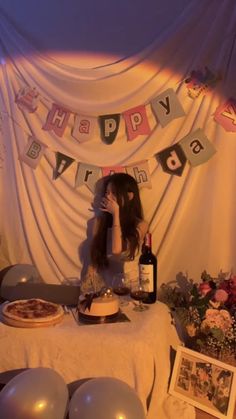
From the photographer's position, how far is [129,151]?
2.09m

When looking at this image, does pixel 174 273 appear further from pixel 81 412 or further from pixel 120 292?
pixel 81 412

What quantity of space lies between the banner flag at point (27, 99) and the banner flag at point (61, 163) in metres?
0.32

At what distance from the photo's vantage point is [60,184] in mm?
2217

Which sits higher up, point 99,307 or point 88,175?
point 88,175

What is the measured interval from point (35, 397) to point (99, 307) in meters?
0.43

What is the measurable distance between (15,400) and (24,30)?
1.98m

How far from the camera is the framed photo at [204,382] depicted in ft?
4.80

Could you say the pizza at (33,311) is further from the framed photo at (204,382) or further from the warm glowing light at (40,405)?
the framed photo at (204,382)

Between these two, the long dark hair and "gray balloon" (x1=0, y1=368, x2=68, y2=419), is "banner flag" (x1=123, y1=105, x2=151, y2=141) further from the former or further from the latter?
"gray balloon" (x1=0, y1=368, x2=68, y2=419)

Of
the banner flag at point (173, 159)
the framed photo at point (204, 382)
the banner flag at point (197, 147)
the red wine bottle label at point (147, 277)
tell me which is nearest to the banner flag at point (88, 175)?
the banner flag at point (173, 159)

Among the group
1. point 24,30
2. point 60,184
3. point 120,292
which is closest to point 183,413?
point 120,292

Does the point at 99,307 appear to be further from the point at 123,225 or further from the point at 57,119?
the point at 57,119

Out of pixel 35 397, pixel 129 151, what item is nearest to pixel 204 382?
pixel 35 397

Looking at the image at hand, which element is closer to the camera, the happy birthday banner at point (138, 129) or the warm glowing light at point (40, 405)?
the warm glowing light at point (40, 405)
